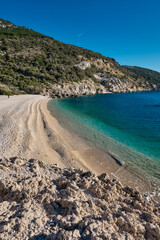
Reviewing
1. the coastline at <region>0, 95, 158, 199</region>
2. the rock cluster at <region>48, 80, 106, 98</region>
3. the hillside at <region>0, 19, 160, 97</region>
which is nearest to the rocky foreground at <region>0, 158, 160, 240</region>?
the coastline at <region>0, 95, 158, 199</region>

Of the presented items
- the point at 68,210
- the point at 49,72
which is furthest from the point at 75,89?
the point at 68,210

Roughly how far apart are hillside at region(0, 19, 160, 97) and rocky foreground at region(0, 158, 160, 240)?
33.1 m

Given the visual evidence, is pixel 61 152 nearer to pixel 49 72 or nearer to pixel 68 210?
pixel 68 210

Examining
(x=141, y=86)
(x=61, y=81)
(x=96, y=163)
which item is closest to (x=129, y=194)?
(x=96, y=163)

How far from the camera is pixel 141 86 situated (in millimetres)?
100000

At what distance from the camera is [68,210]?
3182mm

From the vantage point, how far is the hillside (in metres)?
41.8

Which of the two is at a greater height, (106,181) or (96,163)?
(106,181)

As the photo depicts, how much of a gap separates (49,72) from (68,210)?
5814 cm

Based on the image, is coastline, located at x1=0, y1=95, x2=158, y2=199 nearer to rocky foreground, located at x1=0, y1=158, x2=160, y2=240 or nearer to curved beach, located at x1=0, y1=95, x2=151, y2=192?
curved beach, located at x1=0, y1=95, x2=151, y2=192

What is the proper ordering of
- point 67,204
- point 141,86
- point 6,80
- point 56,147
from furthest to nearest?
point 141,86 < point 6,80 < point 56,147 < point 67,204

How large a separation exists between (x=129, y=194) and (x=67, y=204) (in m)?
2.46

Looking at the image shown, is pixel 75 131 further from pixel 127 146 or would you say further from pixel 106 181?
pixel 106 181

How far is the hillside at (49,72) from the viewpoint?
137 feet
